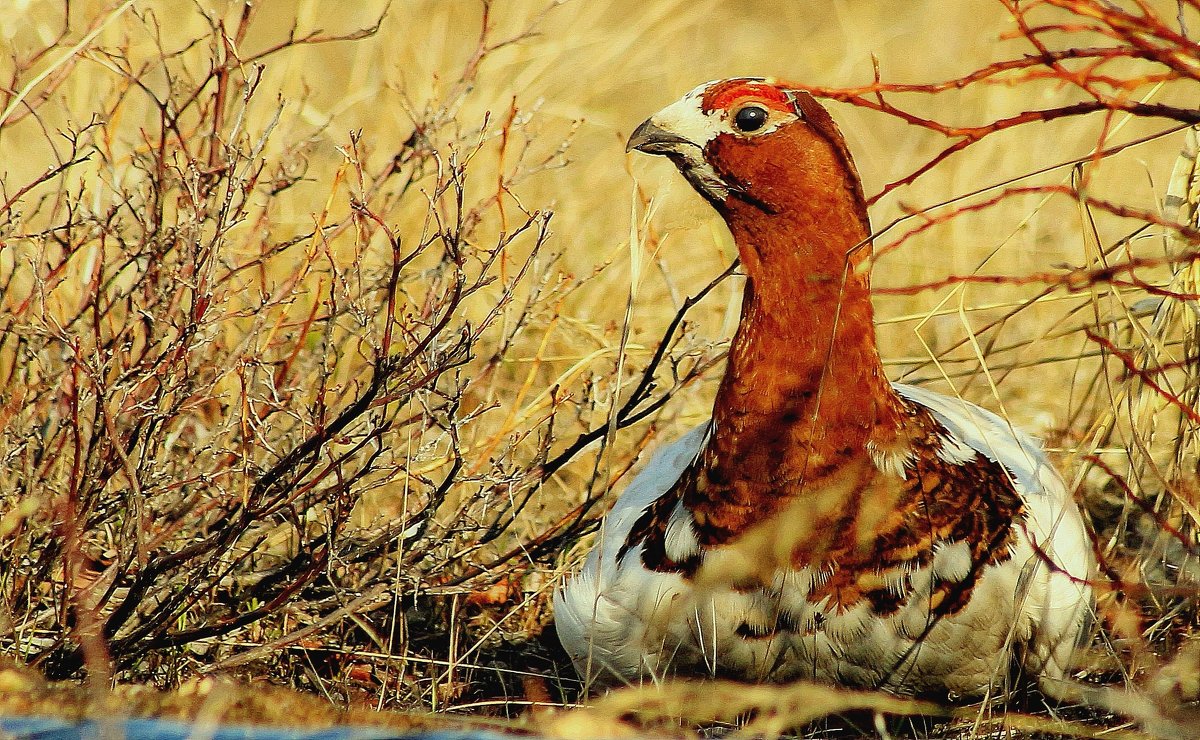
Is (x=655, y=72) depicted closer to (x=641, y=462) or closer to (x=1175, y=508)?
(x=641, y=462)

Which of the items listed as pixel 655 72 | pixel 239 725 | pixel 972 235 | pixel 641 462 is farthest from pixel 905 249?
pixel 239 725

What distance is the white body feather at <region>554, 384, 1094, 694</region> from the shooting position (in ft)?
7.06

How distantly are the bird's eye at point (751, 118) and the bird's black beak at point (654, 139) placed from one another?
0.10 m

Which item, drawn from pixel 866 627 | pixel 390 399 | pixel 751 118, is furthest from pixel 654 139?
pixel 866 627

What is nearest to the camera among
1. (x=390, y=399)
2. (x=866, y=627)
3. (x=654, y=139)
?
(x=866, y=627)

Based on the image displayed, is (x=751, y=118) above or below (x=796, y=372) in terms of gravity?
above

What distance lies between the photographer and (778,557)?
2.17 m

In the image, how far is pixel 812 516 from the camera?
2.17m

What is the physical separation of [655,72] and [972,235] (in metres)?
1.26

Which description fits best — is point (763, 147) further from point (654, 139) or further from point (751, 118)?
point (654, 139)

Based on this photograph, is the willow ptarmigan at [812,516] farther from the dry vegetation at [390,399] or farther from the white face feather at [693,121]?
the dry vegetation at [390,399]

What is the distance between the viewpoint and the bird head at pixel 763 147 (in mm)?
2307

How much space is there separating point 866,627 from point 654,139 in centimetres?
93

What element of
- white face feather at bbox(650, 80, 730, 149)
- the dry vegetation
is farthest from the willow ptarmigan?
the dry vegetation
